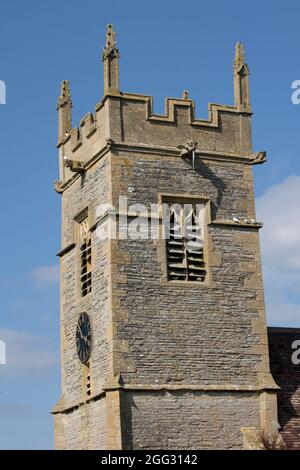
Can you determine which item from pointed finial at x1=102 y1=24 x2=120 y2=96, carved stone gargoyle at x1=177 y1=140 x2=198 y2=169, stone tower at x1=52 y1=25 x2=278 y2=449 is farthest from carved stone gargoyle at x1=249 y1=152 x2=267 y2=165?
pointed finial at x1=102 y1=24 x2=120 y2=96

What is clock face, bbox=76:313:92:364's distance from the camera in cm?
2739

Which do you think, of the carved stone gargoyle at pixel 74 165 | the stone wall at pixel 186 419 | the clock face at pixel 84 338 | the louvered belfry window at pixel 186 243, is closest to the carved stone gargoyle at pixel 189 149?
the louvered belfry window at pixel 186 243

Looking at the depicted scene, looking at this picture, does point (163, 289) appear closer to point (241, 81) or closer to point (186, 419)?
point (186, 419)

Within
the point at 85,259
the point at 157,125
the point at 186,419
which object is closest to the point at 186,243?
the point at 85,259

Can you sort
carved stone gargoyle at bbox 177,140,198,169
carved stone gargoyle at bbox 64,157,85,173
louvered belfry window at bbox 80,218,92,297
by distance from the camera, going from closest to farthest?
carved stone gargoyle at bbox 177,140,198,169, louvered belfry window at bbox 80,218,92,297, carved stone gargoyle at bbox 64,157,85,173

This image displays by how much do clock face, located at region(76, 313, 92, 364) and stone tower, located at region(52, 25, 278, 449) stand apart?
4cm

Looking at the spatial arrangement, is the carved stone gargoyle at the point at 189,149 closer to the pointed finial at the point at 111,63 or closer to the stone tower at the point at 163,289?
the stone tower at the point at 163,289

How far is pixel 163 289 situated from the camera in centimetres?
2677

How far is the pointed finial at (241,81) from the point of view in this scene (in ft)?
94.9

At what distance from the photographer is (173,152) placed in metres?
27.7

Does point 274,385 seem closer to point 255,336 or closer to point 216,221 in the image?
point 255,336

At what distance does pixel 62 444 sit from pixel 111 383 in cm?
375

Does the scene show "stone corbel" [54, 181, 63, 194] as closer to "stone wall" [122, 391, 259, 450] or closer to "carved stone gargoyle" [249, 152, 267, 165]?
"carved stone gargoyle" [249, 152, 267, 165]

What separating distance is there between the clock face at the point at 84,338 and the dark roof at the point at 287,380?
13.6 feet
